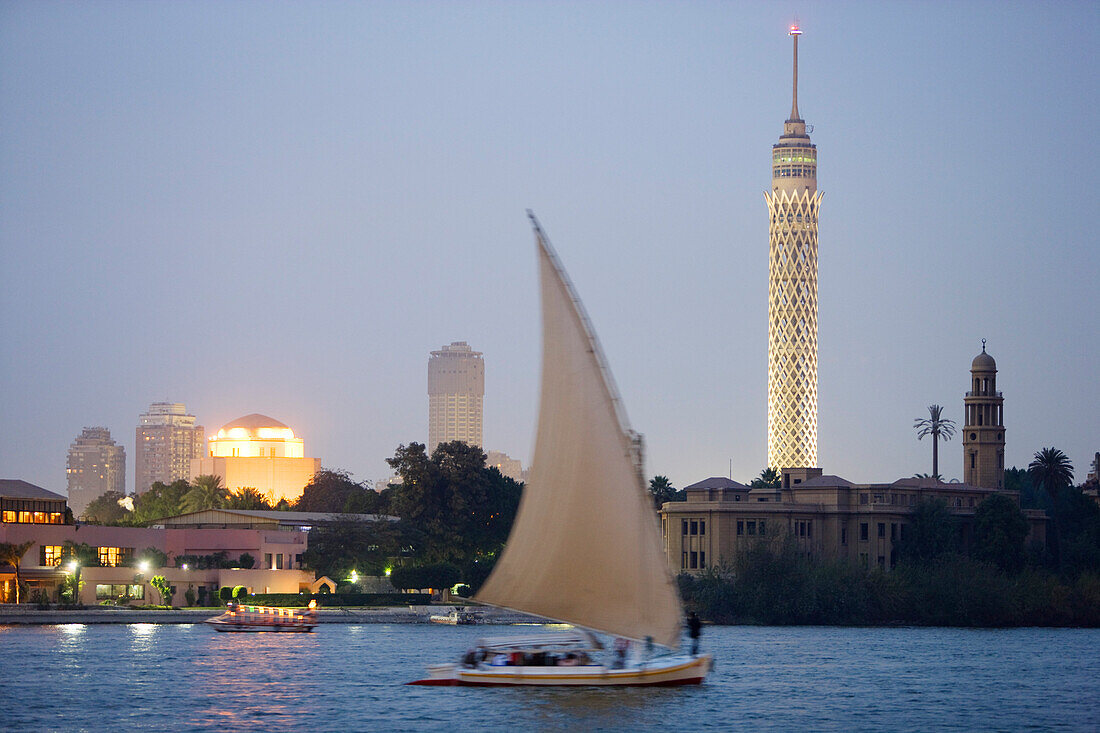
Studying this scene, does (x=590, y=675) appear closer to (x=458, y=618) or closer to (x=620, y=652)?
(x=620, y=652)

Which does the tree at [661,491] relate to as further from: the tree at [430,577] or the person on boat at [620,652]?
the person on boat at [620,652]

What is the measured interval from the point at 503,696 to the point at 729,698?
841cm

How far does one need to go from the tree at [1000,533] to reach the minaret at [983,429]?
16357 mm

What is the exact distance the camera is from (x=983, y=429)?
14188cm

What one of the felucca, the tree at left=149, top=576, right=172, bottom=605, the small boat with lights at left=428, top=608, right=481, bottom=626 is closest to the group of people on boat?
the felucca

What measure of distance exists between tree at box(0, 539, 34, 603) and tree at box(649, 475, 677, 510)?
46.6 metres

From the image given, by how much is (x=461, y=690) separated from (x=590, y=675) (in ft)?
28.5

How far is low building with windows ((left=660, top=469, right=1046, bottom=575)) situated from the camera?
12094 centimetres

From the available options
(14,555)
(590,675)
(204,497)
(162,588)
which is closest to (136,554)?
(162,588)

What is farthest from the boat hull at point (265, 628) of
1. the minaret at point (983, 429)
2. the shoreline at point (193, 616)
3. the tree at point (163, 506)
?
the tree at point (163, 506)

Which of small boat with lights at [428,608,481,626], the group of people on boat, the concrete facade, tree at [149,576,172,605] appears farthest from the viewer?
tree at [149,576,172,605]

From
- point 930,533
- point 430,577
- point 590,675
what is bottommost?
point 590,675

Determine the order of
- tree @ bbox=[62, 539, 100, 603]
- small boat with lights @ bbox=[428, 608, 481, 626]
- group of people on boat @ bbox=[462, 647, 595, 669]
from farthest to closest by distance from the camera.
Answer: tree @ bbox=[62, 539, 100, 603] < small boat with lights @ bbox=[428, 608, 481, 626] < group of people on boat @ bbox=[462, 647, 595, 669]

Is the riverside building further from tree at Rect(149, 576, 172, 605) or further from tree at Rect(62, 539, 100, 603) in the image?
tree at Rect(62, 539, 100, 603)
